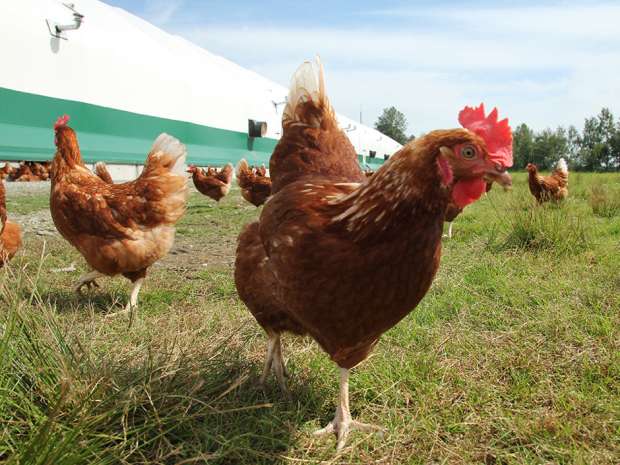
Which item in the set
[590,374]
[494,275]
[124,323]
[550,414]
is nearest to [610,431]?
[550,414]

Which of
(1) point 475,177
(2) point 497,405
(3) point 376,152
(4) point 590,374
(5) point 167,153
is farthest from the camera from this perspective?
(3) point 376,152

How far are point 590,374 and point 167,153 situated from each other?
147 inches

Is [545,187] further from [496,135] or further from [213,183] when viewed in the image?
[496,135]

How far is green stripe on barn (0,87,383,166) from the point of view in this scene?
10219mm

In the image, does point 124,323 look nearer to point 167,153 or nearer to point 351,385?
point 351,385

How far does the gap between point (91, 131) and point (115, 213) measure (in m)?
9.85

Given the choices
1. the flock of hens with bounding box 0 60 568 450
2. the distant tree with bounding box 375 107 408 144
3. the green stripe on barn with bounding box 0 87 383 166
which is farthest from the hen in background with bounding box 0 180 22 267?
the distant tree with bounding box 375 107 408 144

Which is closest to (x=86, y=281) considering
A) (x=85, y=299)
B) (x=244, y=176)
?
(x=85, y=299)

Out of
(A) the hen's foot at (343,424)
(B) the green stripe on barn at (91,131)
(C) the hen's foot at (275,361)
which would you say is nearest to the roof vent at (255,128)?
(B) the green stripe on barn at (91,131)

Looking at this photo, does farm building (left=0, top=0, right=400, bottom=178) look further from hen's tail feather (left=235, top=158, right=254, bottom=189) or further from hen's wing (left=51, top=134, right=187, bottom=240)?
hen's wing (left=51, top=134, right=187, bottom=240)

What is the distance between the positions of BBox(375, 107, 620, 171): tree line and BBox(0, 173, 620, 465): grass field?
54.1 m

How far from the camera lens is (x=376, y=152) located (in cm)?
3841

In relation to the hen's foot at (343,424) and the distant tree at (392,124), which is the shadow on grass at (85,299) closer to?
the hen's foot at (343,424)

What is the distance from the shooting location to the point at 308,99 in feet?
10.2
